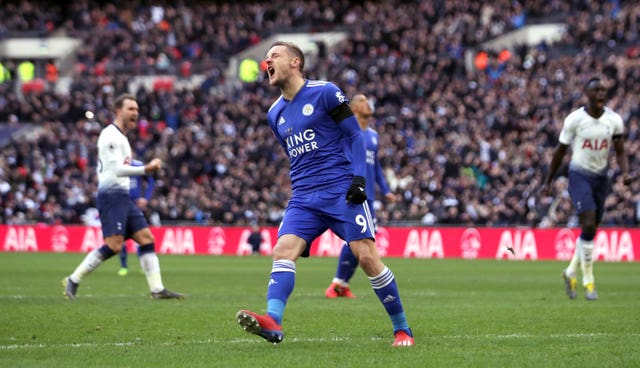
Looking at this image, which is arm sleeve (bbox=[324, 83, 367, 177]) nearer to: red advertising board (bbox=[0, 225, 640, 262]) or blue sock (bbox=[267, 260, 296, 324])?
blue sock (bbox=[267, 260, 296, 324])

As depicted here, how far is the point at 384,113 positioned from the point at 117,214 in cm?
2863

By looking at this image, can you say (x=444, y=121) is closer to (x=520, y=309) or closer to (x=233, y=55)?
(x=233, y=55)

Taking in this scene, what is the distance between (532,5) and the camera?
159 ft

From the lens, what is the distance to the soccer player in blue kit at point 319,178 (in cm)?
955

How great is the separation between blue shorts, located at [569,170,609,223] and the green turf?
1239 mm

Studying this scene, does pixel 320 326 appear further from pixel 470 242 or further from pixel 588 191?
pixel 470 242

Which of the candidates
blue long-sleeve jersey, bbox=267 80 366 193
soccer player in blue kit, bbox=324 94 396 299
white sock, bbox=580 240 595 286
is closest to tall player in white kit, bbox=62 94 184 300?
soccer player in blue kit, bbox=324 94 396 299

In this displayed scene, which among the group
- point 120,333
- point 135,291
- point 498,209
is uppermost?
point 120,333

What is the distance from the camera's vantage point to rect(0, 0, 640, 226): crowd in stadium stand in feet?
121

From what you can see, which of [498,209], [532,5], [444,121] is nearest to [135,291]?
[498,209]

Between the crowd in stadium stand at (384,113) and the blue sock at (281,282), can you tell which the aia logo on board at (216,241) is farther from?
the blue sock at (281,282)

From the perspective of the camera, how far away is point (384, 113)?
142 ft

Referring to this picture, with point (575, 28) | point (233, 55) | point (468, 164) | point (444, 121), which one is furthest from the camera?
point (233, 55)

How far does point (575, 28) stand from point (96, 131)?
1962 centimetres
